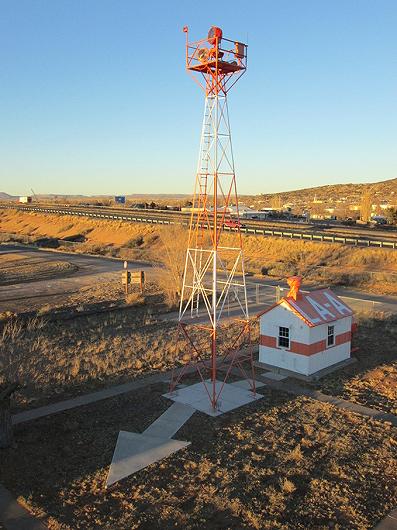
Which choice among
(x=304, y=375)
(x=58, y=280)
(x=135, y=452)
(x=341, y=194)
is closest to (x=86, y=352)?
(x=304, y=375)

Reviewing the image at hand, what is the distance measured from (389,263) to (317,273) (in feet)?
18.6

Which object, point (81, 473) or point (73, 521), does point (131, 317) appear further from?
point (73, 521)

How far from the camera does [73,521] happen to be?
9180mm

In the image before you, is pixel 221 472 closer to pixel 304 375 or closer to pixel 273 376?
pixel 273 376

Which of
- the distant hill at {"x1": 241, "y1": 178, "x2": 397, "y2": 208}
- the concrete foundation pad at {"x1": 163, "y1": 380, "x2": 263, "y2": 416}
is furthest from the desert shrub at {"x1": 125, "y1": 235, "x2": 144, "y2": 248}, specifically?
the distant hill at {"x1": 241, "y1": 178, "x2": 397, "y2": 208}

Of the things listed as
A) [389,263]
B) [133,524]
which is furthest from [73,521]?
[389,263]

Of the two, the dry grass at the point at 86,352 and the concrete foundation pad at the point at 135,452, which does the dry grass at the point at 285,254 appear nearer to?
the dry grass at the point at 86,352

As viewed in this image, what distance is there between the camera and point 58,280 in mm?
37344

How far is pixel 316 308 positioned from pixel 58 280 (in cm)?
2428

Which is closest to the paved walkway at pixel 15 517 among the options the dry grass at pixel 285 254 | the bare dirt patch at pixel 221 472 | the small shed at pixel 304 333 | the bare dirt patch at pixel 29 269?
the bare dirt patch at pixel 221 472

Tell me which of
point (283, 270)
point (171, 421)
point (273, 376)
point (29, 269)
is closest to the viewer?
point (171, 421)

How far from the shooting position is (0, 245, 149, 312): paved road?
30.4m

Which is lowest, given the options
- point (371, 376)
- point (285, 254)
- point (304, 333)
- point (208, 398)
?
point (371, 376)

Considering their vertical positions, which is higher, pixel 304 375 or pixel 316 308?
pixel 316 308
